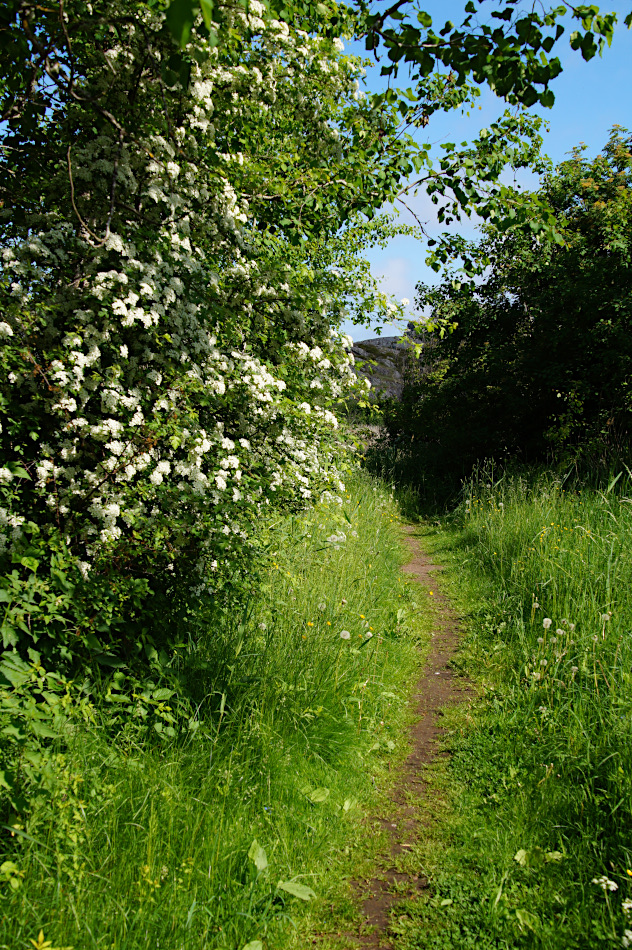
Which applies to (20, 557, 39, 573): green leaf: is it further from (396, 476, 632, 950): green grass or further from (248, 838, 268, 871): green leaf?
(396, 476, 632, 950): green grass

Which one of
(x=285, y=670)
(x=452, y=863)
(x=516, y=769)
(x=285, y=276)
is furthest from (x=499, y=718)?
(x=285, y=276)

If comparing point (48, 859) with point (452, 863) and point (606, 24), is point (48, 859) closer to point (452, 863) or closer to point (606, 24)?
point (452, 863)

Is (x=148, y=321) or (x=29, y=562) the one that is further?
(x=148, y=321)

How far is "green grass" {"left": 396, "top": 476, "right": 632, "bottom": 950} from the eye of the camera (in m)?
2.45

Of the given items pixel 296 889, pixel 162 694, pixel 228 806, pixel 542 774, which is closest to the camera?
pixel 296 889

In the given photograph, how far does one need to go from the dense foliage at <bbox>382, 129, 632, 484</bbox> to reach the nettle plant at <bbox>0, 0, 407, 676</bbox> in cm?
502

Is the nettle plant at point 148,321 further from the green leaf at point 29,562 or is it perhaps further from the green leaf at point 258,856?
the green leaf at point 258,856

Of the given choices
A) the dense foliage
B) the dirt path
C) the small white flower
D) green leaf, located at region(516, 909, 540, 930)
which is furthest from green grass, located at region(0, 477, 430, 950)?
the dense foliage

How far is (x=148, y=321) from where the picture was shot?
3.09m

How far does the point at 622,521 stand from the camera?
228 inches

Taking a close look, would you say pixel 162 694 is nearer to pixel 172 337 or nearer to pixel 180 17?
pixel 172 337

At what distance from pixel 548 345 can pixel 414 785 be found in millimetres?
9960

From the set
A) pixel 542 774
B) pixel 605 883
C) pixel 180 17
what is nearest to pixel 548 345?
pixel 542 774

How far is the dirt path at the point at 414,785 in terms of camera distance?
260 cm
